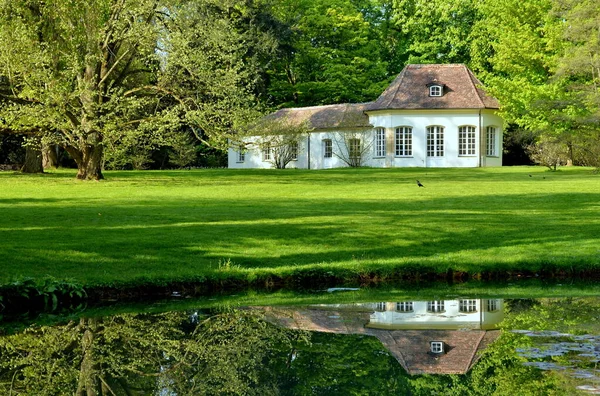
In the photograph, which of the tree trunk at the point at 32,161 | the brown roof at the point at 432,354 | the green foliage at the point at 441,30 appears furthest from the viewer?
the green foliage at the point at 441,30

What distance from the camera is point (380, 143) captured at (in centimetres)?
5338

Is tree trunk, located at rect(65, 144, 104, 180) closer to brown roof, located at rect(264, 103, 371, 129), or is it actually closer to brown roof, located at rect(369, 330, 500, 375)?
brown roof, located at rect(264, 103, 371, 129)

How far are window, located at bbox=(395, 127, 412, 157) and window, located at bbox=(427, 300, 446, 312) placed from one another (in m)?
40.0

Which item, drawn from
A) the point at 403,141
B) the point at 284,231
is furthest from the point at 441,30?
the point at 284,231

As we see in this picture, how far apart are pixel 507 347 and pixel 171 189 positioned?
21.8 m

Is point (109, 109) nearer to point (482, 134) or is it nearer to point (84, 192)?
point (84, 192)

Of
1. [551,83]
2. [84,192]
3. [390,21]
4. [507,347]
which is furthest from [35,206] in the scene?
[390,21]

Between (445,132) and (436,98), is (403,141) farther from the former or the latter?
(436,98)

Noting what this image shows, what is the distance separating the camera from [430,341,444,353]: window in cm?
939

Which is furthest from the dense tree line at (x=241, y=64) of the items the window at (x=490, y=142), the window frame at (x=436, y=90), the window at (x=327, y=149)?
the window at (x=327, y=149)

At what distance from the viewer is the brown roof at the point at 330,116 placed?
54.5 m

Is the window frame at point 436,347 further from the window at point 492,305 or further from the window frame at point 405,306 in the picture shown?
the window at point 492,305

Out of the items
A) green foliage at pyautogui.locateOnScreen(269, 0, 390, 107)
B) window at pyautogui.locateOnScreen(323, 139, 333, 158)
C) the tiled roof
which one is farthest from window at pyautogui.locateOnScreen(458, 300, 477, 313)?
green foliage at pyautogui.locateOnScreen(269, 0, 390, 107)

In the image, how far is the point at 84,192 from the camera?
2777 cm
